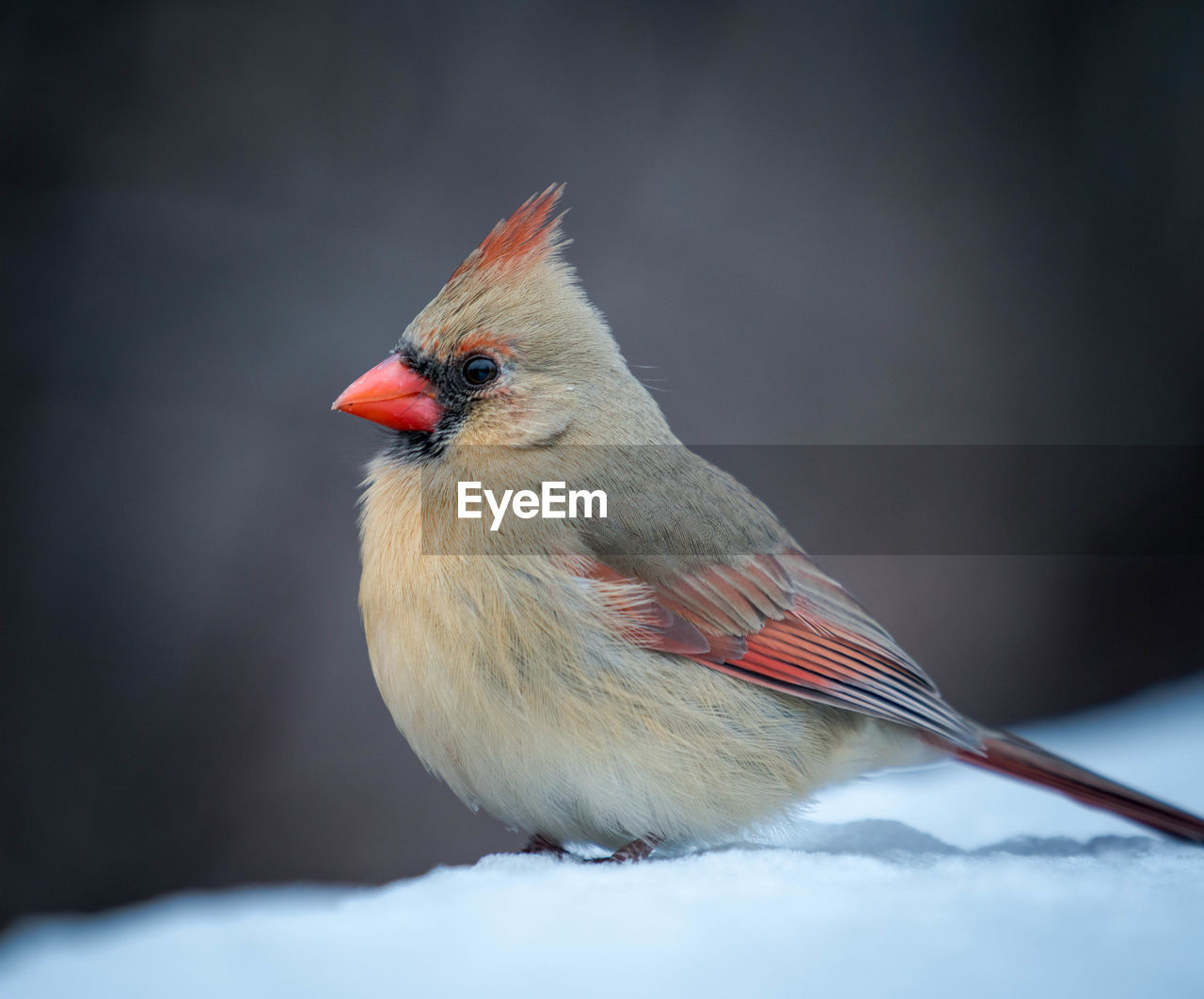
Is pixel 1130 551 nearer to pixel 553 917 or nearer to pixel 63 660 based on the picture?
pixel 553 917

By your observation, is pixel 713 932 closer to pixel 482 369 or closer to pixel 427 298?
pixel 482 369

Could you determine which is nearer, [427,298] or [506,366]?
[506,366]

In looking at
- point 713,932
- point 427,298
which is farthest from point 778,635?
point 427,298

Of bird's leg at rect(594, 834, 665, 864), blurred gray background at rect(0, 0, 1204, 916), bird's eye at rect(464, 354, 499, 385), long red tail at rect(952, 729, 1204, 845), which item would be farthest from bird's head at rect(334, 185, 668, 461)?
blurred gray background at rect(0, 0, 1204, 916)

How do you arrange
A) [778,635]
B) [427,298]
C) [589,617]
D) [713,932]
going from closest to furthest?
[713,932] < [589,617] < [778,635] < [427,298]

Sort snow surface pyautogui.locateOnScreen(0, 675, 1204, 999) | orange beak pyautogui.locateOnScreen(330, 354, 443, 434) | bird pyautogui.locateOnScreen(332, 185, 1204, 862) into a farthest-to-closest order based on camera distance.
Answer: orange beak pyautogui.locateOnScreen(330, 354, 443, 434) → bird pyautogui.locateOnScreen(332, 185, 1204, 862) → snow surface pyautogui.locateOnScreen(0, 675, 1204, 999)

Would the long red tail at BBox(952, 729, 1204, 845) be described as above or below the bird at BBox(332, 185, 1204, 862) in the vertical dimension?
below

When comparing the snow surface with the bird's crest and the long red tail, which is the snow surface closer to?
the long red tail
